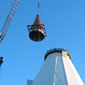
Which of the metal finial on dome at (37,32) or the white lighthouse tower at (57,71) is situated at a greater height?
the metal finial on dome at (37,32)

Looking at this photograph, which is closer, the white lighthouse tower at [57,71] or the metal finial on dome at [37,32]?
the white lighthouse tower at [57,71]

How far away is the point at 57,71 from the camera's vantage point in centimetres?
4056

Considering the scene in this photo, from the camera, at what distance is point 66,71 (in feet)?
134

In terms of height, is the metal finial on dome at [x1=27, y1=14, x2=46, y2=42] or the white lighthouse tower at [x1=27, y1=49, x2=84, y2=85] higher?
the metal finial on dome at [x1=27, y1=14, x2=46, y2=42]

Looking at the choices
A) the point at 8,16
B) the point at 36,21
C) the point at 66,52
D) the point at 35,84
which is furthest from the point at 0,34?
the point at 35,84

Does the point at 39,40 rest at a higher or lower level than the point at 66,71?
higher

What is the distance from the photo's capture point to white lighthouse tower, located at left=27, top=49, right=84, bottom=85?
38.0 m

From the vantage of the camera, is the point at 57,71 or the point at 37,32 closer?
the point at 57,71

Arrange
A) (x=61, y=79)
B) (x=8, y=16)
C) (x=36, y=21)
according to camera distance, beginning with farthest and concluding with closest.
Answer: (x=8, y=16) < (x=36, y=21) < (x=61, y=79)

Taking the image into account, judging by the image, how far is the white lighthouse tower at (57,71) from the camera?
1495 inches

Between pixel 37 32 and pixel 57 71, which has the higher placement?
pixel 37 32

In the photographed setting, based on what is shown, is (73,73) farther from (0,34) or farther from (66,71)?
(0,34)

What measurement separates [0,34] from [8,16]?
703 cm

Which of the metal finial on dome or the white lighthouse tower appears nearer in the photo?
the white lighthouse tower
